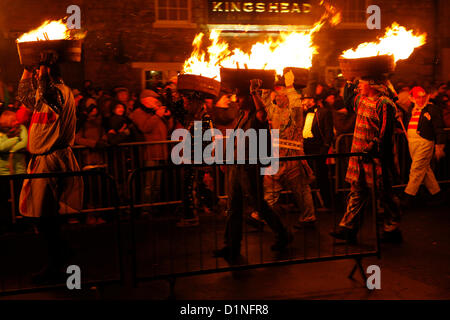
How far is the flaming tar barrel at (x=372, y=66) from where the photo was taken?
7125mm

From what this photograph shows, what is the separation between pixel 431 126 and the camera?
947cm

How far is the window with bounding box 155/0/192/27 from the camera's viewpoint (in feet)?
63.5

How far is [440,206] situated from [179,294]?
5.65 metres

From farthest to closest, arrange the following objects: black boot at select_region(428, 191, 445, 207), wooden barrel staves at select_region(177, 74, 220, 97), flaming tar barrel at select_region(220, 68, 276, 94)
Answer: black boot at select_region(428, 191, 445, 207), wooden barrel staves at select_region(177, 74, 220, 97), flaming tar barrel at select_region(220, 68, 276, 94)

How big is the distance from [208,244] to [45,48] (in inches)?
124

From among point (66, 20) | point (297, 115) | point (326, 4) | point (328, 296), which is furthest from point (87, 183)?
point (326, 4)

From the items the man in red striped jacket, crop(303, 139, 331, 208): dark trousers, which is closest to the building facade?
crop(303, 139, 331, 208): dark trousers

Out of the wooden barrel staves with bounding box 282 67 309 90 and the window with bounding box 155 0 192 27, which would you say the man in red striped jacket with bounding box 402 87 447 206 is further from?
the window with bounding box 155 0 192 27

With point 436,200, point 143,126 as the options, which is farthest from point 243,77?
point 436,200

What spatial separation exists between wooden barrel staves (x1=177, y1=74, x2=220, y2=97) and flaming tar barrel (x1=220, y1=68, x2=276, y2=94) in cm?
100

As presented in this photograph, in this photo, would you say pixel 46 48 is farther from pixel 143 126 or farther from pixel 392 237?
pixel 392 237

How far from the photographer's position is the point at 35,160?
6.45 metres

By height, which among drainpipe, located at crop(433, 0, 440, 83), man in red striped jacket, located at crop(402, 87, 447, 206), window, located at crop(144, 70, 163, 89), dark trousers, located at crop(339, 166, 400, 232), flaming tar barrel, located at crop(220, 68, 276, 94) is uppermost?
drainpipe, located at crop(433, 0, 440, 83)
